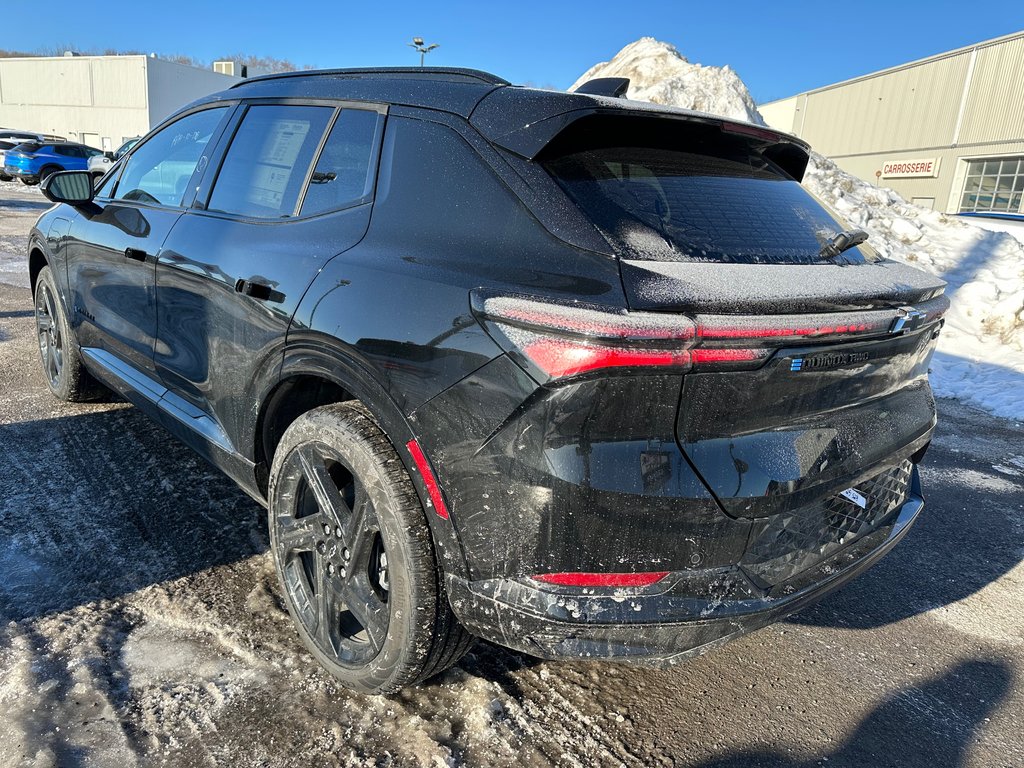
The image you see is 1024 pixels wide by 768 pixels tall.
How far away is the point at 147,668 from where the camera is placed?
7.48ft

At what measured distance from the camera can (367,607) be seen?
6.97ft

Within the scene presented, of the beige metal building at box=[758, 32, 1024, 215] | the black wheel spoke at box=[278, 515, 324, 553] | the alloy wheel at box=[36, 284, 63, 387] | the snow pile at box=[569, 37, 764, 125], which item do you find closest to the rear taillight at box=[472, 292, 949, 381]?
the black wheel spoke at box=[278, 515, 324, 553]

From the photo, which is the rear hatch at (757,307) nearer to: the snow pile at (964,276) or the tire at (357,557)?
the tire at (357,557)

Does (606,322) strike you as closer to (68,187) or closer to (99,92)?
(68,187)

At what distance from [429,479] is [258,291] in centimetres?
104

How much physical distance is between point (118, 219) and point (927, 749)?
401 centimetres

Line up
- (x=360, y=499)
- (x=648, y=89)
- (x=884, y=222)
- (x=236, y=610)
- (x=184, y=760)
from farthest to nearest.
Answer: (x=648, y=89)
(x=884, y=222)
(x=236, y=610)
(x=360, y=499)
(x=184, y=760)

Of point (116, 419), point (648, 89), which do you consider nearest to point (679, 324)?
point (116, 419)

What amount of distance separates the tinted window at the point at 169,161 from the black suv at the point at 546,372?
0.64m

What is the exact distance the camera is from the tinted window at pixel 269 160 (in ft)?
8.51

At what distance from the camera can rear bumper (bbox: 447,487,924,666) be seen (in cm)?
171

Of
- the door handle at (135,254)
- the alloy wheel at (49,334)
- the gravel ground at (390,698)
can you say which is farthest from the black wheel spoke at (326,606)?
the alloy wheel at (49,334)

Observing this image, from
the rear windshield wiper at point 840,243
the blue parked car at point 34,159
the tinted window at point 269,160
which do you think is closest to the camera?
the rear windshield wiper at point 840,243

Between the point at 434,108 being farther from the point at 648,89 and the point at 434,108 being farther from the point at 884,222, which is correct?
the point at 648,89
